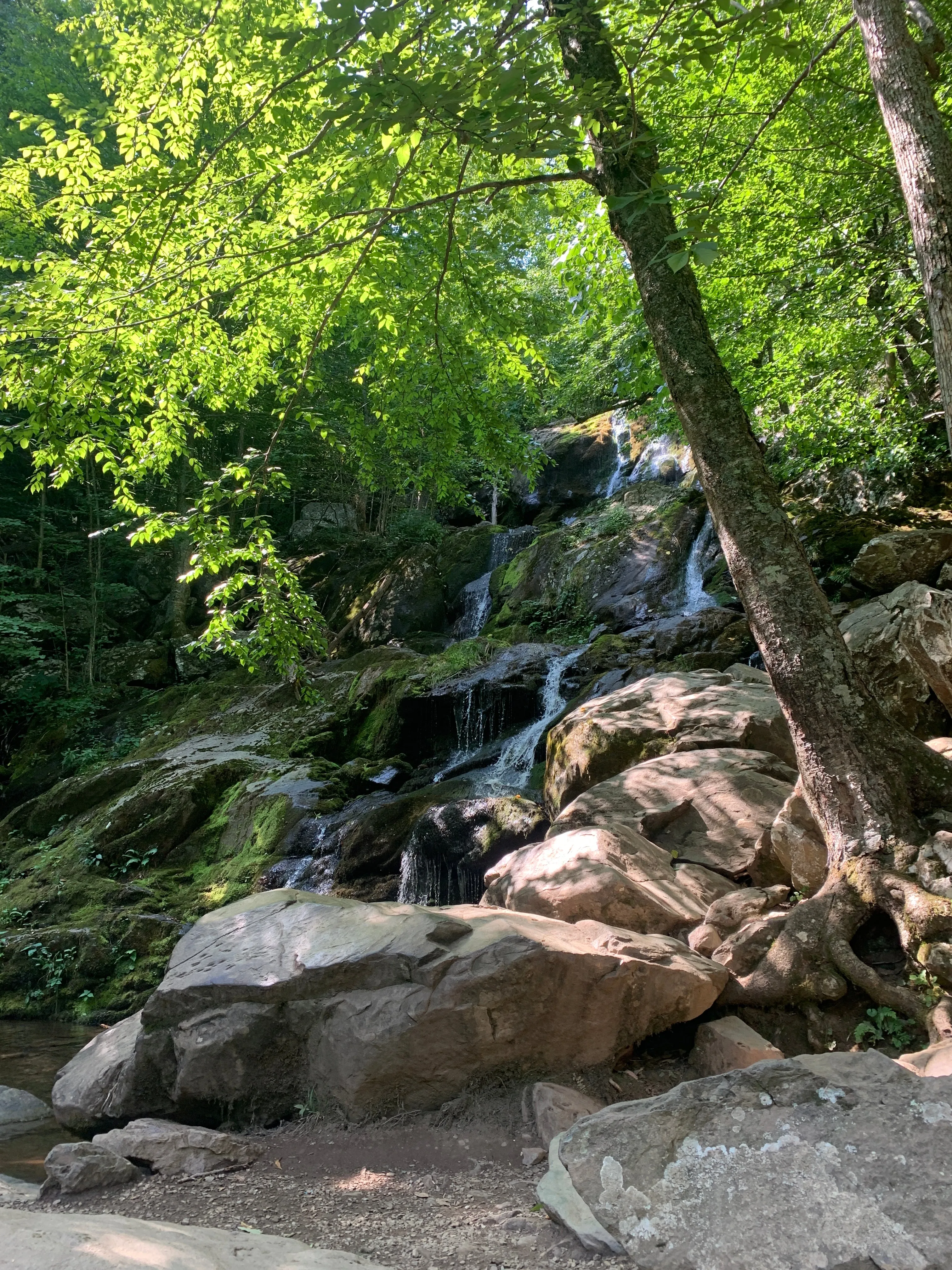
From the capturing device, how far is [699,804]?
6016mm

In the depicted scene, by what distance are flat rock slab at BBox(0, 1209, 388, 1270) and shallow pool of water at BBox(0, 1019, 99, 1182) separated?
2495 millimetres

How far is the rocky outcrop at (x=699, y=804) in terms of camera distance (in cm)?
569

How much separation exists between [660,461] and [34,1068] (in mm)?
17340

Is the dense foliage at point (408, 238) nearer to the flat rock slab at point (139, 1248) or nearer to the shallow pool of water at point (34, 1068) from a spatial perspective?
the flat rock slab at point (139, 1248)

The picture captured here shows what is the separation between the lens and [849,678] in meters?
4.26

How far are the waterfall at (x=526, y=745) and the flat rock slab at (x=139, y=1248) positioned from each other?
7.31 meters

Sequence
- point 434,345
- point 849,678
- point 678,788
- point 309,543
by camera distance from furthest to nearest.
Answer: point 309,543, point 434,345, point 678,788, point 849,678

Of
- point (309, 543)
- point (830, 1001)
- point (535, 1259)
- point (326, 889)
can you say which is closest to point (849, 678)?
point (830, 1001)

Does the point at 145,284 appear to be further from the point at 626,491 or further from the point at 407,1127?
the point at 626,491

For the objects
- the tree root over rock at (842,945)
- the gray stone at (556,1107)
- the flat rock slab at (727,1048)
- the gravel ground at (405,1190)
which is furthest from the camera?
the flat rock slab at (727,1048)

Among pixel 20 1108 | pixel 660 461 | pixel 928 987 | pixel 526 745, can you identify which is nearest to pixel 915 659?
pixel 928 987

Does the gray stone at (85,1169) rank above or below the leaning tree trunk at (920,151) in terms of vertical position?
below

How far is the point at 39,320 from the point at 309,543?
57.9ft

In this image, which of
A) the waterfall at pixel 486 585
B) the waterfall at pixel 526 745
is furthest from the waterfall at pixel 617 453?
the waterfall at pixel 526 745
